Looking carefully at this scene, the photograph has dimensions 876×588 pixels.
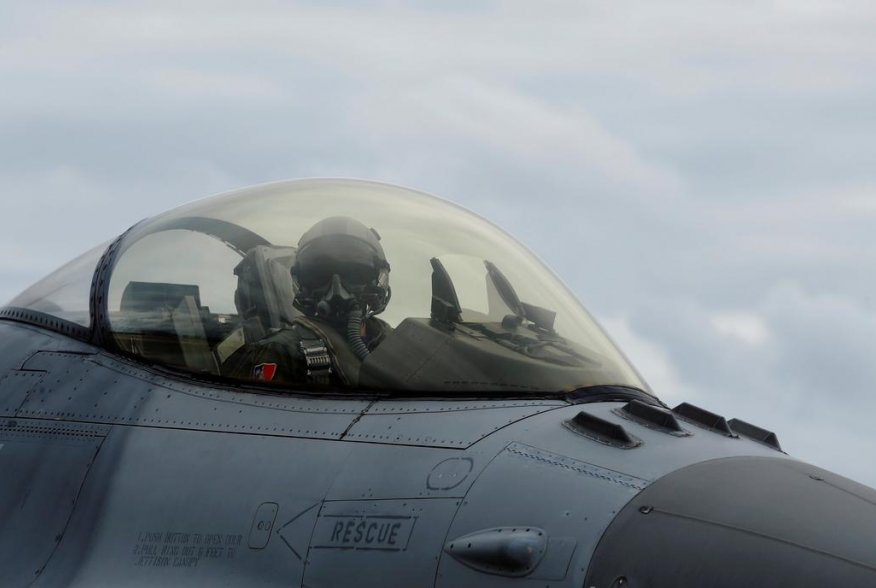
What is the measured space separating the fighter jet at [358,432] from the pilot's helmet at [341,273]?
0.04 ft

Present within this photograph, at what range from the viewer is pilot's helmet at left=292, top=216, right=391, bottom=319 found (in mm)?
6734

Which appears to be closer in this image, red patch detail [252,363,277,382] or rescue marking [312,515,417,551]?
rescue marking [312,515,417,551]

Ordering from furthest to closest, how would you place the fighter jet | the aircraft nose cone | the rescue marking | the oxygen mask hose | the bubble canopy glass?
the oxygen mask hose
the bubble canopy glass
the rescue marking
the fighter jet
the aircraft nose cone

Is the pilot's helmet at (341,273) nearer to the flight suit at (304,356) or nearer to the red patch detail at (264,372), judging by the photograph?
the flight suit at (304,356)

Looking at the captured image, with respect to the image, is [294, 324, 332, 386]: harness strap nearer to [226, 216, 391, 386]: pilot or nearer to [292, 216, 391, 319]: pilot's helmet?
[226, 216, 391, 386]: pilot

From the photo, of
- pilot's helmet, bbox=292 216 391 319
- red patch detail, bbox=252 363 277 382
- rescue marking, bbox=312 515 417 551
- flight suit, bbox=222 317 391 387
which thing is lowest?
rescue marking, bbox=312 515 417 551

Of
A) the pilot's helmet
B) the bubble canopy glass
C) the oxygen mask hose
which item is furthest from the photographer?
the pilot's helmet

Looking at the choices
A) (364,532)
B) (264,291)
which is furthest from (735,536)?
(264,291)

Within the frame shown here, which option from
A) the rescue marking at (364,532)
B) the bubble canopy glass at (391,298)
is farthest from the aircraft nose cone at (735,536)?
the bubble canopy glass at (391,298)

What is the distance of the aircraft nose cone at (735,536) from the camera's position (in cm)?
Answer: 470

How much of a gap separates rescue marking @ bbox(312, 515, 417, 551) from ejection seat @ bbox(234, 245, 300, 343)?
56.4 inches

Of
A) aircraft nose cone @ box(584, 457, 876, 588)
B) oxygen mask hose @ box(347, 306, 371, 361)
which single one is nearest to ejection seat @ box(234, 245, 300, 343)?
oxygen mask hose @ box(347, 306, 371, 361)

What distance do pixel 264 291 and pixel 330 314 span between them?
0.43 m

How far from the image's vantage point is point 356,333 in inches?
261
